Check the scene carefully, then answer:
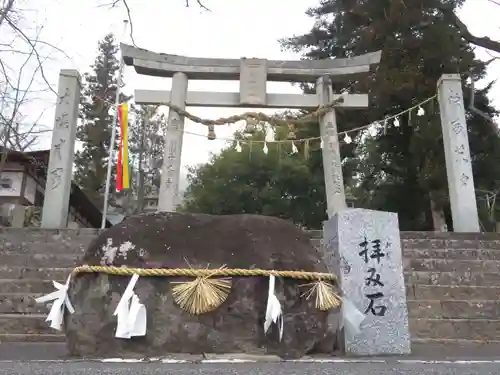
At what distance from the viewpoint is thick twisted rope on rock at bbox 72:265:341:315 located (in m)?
3.39

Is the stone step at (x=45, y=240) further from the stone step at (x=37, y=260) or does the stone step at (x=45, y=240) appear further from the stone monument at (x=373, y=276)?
the stone monument at (x=373, y=276)

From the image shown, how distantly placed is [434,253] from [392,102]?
7.80 m

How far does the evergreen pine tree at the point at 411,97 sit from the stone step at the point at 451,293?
23.7ft

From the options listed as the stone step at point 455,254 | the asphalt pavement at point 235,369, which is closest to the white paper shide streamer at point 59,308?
the asphalt pavement at point 235,369

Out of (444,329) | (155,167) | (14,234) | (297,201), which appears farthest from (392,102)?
(155,167)

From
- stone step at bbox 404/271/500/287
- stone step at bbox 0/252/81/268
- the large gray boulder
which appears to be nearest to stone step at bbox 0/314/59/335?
stone step at bbox 0/252/81/268

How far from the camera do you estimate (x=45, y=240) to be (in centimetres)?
854

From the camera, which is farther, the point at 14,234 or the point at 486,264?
the point at 14,234

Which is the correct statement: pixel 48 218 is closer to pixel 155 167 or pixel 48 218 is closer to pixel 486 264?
pixel 486 264

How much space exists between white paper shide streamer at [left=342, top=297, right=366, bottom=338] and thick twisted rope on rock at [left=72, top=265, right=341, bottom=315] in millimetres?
543

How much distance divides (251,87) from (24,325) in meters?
7.42

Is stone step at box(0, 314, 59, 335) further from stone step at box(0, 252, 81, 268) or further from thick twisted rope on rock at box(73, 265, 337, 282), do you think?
thick twisted rope on rock at box(73, 265, 337, 282)

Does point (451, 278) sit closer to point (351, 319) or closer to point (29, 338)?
point (351, 319)

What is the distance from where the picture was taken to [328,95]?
11898 mm
